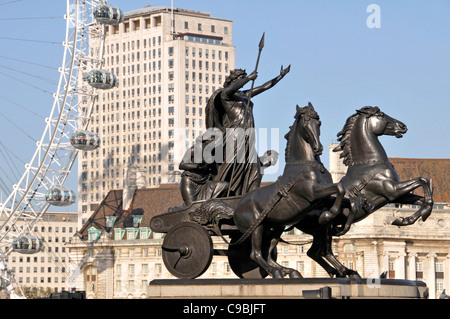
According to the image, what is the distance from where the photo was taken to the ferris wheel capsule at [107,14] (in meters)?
90.8

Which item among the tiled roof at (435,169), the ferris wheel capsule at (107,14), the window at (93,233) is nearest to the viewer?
the ferris wheel capsule at (107,14)

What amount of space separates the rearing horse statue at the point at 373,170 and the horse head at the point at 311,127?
2313 millimetres

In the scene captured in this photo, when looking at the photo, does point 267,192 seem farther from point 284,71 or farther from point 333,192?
point 284,71

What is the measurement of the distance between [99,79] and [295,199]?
222 ft

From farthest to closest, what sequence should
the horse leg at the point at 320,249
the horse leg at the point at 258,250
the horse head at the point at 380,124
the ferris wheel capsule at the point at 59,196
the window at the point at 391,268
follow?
the window at the point at 391,268 → the ferris wheel capsule at the point at 59,196 → the horse head at the point at 380,124 → the horse leg at the point at 320,249 → the horse leg at the point at 258,250

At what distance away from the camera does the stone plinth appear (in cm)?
2483

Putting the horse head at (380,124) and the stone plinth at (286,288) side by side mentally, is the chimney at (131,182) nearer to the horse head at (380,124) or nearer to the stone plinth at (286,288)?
the horse head at (380,124)

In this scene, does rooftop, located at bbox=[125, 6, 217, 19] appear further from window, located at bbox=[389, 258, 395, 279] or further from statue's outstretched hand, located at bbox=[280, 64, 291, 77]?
statue's outstretched hand, located at bbox=[280, 64, 291, 77]

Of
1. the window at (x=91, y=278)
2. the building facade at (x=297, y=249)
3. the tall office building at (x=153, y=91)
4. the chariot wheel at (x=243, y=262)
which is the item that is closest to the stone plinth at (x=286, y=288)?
the chariot wheel at (x=243, y=262)

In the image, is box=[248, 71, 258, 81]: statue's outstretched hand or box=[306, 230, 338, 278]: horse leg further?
box=[248, 71, 258, 81]: statue's outstretched hand

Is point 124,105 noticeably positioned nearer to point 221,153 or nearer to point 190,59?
point 190,59

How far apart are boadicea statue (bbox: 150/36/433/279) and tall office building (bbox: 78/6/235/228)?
151 metres

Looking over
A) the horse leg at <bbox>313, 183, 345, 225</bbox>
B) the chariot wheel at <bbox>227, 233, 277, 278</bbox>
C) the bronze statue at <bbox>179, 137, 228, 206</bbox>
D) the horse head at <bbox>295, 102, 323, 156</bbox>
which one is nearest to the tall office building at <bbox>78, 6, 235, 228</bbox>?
the bronze statue at <bbox>179, 137, 228, 206</bbox>

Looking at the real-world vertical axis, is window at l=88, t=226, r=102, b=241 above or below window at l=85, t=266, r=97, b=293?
above
